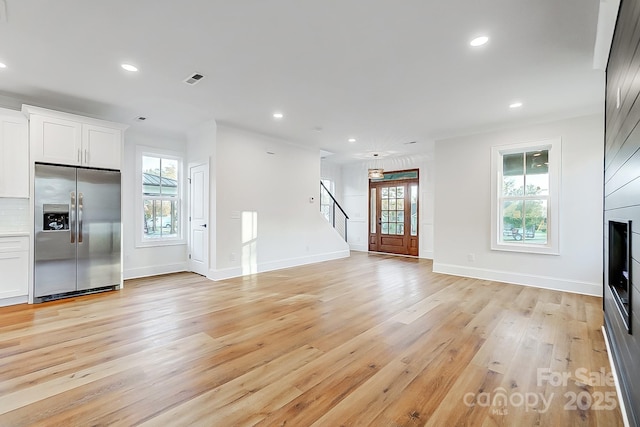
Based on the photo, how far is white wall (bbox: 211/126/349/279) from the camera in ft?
17.4

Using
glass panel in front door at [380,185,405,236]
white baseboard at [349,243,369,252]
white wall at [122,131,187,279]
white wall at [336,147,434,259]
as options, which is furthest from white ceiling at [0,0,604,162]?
white baseboard at [349,243,369,252]

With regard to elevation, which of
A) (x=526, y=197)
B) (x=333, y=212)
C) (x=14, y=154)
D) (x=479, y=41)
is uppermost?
(x=479, y=41)

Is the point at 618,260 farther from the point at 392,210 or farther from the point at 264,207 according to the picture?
the point at 392,210

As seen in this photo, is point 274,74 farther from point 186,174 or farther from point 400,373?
point 186,174

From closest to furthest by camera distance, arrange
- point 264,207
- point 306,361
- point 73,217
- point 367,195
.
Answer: point 306,361 < point 73,217 < point 264,207 < point 367,195

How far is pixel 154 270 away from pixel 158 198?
53.9 inches

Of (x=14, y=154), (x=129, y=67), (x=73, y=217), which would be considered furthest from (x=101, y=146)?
(x=129, y=67)

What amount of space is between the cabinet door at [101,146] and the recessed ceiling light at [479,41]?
483 centimetres

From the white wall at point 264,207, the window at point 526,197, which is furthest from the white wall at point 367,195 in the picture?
the window at point 526,197

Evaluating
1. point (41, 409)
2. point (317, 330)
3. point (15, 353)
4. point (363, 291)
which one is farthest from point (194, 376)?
point (363, 291)

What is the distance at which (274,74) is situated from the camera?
3.34 meters

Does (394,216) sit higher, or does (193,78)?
(193,78)

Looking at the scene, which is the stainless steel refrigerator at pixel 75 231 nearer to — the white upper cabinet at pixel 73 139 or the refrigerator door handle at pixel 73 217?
the refrigerator door handle at pixel 73 217

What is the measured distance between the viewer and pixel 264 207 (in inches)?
235
